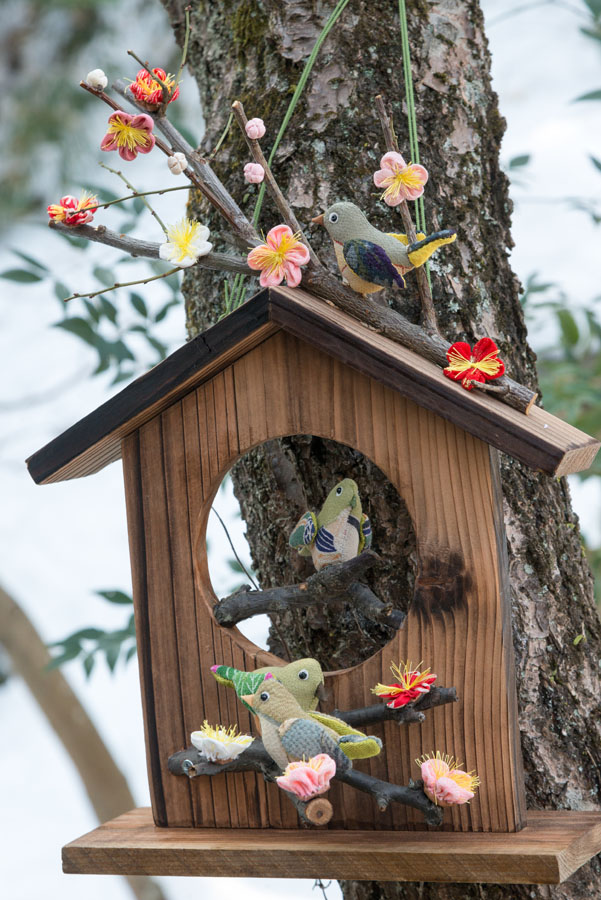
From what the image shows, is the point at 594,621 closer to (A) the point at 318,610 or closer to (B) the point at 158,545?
(A) the point at 318,610

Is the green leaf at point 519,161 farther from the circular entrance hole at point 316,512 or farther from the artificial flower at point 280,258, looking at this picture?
the artificial flower at point 280,258

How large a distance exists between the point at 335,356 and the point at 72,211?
23 centimetres

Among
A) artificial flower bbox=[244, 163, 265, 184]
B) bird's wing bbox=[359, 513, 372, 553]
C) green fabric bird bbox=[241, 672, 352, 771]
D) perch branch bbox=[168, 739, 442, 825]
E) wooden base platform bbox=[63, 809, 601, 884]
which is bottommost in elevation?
wooden base platform bbox=[63, 809, 601, 884]

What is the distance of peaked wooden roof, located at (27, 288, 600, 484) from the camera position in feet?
2.09

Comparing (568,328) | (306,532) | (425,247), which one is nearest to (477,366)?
(425,247)

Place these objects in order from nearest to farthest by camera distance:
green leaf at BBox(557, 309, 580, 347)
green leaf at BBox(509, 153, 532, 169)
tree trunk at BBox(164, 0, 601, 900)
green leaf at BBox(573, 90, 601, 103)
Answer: tree trunk at BBox(164, 0, 601, 900) → green leaf at BBox(573, 90, 601, 103) → green leaf at BBox(509, 153, 532, 169) → green leaf at BBox(557, 309, 580, 347)

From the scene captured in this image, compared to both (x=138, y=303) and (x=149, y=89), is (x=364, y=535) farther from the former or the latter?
(x=138, y=303)

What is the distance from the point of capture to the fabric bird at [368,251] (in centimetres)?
69

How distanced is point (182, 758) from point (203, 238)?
43cm

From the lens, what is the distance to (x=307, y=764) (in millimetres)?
626

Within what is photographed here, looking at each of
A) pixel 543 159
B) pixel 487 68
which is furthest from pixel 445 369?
pixel 543 159

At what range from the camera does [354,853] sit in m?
0.66

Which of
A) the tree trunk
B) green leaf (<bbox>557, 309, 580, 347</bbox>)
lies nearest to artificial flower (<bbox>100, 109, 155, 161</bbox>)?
the tree trunk

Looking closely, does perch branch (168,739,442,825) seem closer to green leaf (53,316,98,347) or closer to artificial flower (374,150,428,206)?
artificial flower (374,150,428,206)
